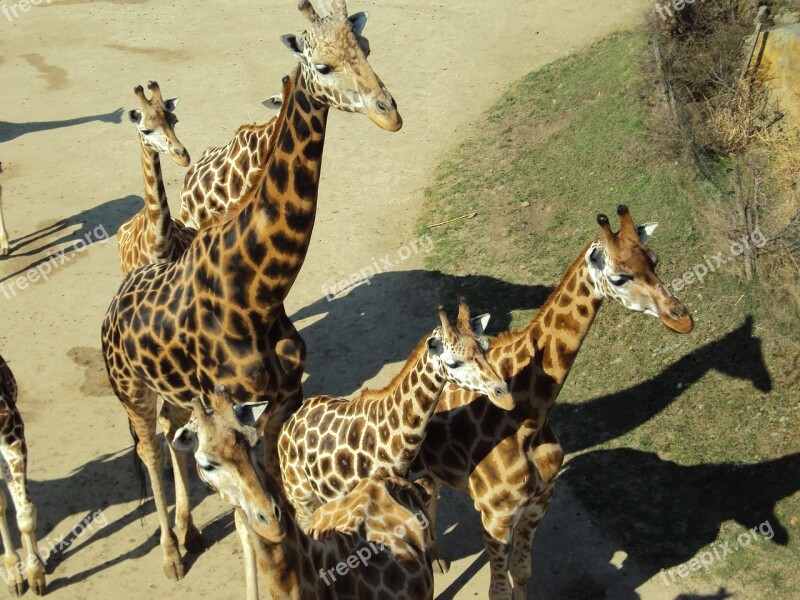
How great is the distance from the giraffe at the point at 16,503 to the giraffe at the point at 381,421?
3334 mm

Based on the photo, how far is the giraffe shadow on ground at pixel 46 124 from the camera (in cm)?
2212

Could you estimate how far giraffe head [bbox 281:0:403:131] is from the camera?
796 cm

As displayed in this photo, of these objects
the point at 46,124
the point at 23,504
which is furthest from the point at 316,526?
the point at 46,124

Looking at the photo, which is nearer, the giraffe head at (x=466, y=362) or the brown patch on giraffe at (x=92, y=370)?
the giraffe head at (x=466, y=362)

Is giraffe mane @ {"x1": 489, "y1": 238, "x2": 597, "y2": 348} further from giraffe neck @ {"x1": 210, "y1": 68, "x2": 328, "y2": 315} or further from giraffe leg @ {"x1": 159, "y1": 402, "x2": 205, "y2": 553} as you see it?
giraffe leg @ {"x1": 159, "y1": 402, "x2": 205, "y2": 553}

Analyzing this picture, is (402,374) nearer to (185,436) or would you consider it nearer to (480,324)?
(480,324)

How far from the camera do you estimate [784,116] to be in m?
17.2

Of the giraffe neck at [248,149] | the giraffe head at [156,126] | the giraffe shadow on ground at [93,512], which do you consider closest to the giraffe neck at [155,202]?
the giraffe head at [156,126]

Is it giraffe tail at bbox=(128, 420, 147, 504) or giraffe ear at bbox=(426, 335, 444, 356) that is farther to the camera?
giraffe tail at bbox=(128, 420, 147, 504)

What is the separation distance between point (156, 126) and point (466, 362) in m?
5.51

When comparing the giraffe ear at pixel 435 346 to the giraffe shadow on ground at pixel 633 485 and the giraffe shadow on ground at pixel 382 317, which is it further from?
the giraffe shadow on ground at pixel 382 317
